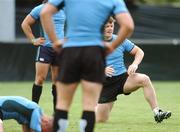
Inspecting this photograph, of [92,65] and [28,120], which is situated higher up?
→ [92,65]

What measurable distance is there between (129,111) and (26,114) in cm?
385

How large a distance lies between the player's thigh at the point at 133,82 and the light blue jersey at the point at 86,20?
307cm

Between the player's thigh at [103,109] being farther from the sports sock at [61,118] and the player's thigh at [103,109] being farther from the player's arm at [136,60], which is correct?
the sports sock at [61,118]

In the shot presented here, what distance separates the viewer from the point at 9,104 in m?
7.33

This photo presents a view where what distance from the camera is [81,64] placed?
20.1ft

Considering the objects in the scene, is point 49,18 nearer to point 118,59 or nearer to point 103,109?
point 118,59

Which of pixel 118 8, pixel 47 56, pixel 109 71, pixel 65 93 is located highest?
pixel 118 8

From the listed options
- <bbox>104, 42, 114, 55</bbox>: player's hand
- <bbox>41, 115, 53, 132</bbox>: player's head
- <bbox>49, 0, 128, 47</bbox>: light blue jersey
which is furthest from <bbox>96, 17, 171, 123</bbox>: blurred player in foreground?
<bbox>49, 0, 128, 47</bbox>: light blue jersey

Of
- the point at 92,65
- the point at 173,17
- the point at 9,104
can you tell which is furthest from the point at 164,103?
the point at 173,17

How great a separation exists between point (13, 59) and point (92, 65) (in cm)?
1157

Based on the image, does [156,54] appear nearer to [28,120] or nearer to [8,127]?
[8,127]

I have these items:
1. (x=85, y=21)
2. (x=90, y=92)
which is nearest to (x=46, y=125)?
(x=90, y=92)

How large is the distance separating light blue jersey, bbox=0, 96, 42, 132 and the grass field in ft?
3.80

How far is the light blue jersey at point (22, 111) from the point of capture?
713 centimetres
